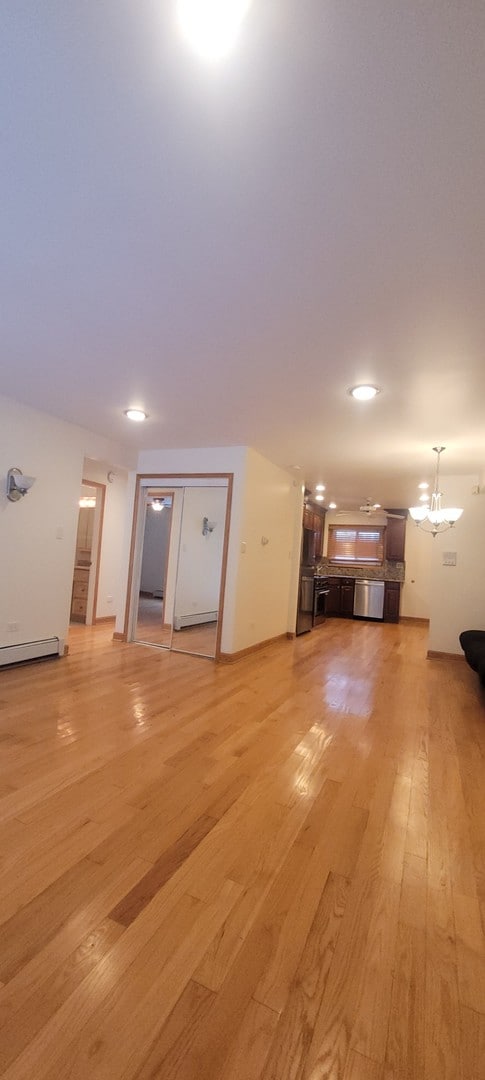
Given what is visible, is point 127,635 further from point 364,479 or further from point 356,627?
point 356,627

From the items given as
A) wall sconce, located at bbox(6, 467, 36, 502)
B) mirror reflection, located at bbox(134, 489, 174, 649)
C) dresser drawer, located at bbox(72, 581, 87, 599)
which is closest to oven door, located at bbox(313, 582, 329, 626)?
mirror reflection, located at bbox(134, 489, 174, 649)

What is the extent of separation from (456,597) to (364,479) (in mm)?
2079

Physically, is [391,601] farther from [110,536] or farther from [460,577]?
[110,536]

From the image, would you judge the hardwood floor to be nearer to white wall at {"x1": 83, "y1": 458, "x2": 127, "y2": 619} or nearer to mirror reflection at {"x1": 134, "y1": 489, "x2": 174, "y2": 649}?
mirror reflection at {"x1": 134, "y1": 489, "x2": 174, "y2": 649}

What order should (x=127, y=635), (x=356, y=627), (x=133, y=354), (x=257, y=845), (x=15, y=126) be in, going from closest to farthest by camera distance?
(x=15, y=126), (x=257, y=845), (x=133, y=354), (x=127, y=635), (x=356, y=627)

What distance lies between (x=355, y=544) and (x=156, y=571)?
5.39 meters

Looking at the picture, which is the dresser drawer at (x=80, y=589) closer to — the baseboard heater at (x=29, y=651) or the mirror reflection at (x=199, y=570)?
the mirror reflection at (x=199, y=570)

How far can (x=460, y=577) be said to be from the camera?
557 cm

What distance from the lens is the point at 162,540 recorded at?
5668mm

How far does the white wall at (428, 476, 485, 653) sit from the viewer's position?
5480 mm

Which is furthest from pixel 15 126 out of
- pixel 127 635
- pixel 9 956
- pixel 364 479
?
pixel 364 479

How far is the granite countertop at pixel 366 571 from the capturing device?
902 centimetres

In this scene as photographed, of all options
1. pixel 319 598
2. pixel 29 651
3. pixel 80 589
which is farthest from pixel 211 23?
pixel 319 598

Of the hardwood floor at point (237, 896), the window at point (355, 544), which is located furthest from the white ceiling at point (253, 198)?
the window at point (355, 544)
